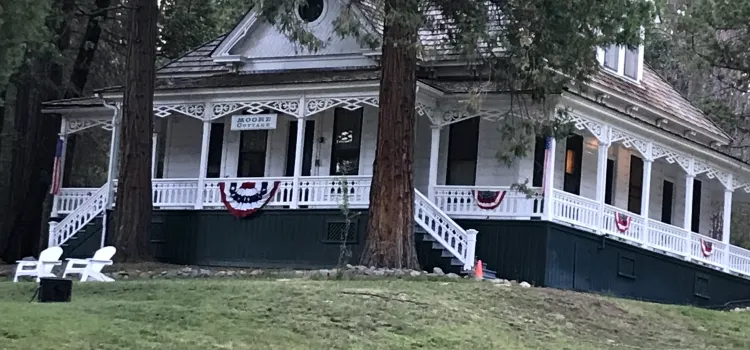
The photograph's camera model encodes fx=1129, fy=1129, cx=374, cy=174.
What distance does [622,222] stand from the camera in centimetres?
2367

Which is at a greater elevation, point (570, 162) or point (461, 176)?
point (570, 162)

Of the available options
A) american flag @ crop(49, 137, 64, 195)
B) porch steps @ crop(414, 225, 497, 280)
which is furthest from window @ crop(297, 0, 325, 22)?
american flag @ crop(49, 137, 64, 195)

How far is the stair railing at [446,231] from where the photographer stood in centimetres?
2112

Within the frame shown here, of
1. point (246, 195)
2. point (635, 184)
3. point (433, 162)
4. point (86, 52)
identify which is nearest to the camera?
point (433, 162)

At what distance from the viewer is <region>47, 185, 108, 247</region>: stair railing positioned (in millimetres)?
26438

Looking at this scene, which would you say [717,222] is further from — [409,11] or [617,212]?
[409,11]

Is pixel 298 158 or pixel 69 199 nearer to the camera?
pixel 298 158

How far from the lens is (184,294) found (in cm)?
1471

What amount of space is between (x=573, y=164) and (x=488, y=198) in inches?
144

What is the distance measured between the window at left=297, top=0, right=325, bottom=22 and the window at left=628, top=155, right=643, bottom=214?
8340mm

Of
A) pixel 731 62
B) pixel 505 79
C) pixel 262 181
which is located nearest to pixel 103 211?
pixel 262 181

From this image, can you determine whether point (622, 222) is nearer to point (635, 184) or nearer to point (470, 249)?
point (635, 184)

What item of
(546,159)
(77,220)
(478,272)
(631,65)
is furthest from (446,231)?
(77,220)

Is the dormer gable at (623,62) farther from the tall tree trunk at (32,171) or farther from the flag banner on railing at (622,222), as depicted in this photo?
the tall tree trunk at (32,171)
